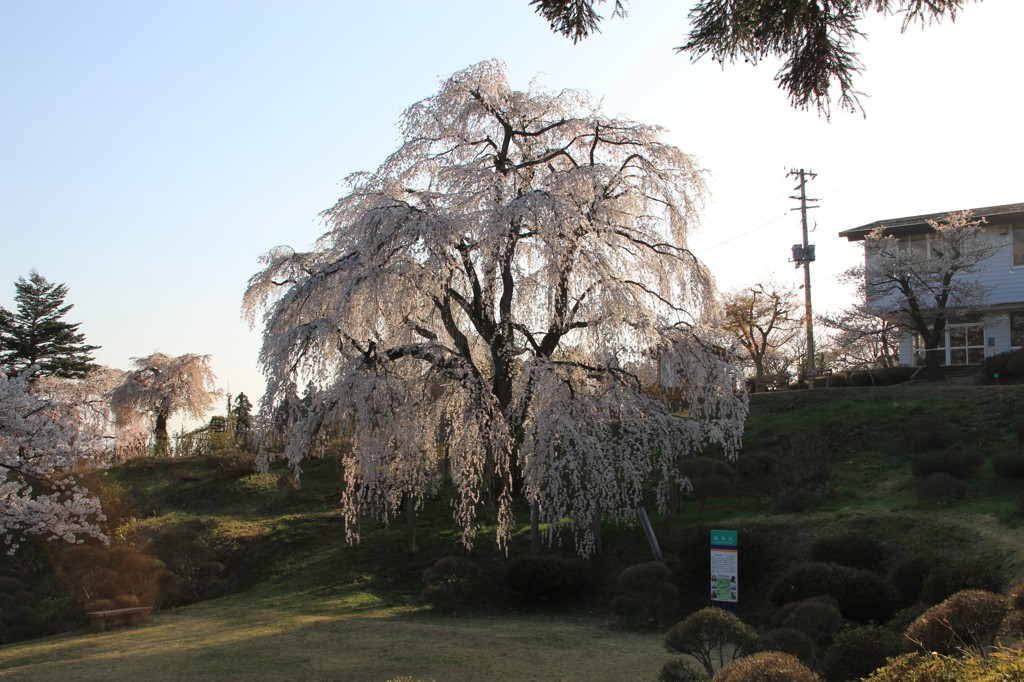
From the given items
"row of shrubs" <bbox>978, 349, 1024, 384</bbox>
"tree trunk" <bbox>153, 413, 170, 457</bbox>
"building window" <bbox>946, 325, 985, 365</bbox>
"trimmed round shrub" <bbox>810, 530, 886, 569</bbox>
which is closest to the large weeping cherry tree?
"trimmed round shrub" <bbox>810, 530, 886, 569</bbox>

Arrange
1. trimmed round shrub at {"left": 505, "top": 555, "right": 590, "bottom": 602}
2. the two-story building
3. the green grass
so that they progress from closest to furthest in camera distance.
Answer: the green grass, trimmed round shrub at {"left": 505, "top": 555, "right": 590, "bottom": 602}, the two-story building

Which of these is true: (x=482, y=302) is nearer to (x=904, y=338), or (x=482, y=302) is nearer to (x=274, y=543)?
(x=274, y=543)

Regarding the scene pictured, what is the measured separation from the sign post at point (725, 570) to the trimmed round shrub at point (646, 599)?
0.67m

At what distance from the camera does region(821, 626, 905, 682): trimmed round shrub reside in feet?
29.5

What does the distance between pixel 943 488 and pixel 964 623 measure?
9.75 metres

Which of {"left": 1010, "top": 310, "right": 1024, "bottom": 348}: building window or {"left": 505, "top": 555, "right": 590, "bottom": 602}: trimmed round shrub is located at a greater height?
{"left": 1010, "top": 310, "right": 1024, "bottom": 348}: building window

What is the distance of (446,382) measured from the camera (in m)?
15.8

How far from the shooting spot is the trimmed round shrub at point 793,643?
392 inches

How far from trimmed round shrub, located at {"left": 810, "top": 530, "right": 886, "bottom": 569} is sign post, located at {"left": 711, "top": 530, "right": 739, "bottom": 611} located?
4.74 feet

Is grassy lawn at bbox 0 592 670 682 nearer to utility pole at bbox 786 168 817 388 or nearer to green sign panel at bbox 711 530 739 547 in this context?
green sign panel at bbox 711 530 739 547

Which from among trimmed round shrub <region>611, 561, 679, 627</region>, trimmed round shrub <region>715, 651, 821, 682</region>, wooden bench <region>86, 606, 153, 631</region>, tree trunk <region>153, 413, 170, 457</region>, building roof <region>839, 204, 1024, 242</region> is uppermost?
building roof <region>839, 204, 1024, 242</region>

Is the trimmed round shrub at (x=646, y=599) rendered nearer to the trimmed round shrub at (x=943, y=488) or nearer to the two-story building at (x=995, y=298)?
the trimmed round shrub at (x=943, y=488)

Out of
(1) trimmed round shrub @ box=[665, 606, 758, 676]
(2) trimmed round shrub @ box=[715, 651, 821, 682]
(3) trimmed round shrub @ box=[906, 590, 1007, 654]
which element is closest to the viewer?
(2) trimmed round shrub @ box=[715, 651, 821, 682]

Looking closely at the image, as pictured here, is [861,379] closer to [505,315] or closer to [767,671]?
[505,315]
